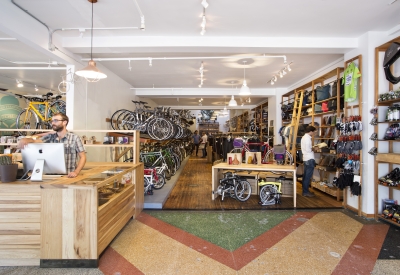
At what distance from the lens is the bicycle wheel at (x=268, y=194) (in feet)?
15.7

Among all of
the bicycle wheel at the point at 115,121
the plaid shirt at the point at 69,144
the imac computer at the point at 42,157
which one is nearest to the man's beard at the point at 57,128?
the plaid shirt at the point at 69,144

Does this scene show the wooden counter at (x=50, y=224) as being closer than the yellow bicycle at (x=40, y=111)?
Yes

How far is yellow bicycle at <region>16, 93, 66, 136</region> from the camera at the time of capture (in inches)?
255

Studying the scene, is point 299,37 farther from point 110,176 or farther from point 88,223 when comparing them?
point 88,223

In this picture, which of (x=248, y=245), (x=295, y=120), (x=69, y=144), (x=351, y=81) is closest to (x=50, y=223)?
(x=69, y=144)

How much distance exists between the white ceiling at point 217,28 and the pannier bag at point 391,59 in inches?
17.3

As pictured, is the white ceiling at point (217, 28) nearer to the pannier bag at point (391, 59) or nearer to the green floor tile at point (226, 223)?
the pannier bag at point (391, 59)

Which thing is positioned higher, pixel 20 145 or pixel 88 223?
pixel 20 145

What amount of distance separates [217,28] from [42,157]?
315cm

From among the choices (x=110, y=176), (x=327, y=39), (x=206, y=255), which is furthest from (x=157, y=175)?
(x=327, y=39)

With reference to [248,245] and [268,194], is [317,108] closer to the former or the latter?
[268,194]

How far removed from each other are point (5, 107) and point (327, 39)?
413 inches

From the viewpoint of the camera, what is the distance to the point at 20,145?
257 centimetres

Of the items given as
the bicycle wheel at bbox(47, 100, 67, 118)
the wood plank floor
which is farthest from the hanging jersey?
Answer: the bicycle wheel at bbox(47, 100, 67, 118)
